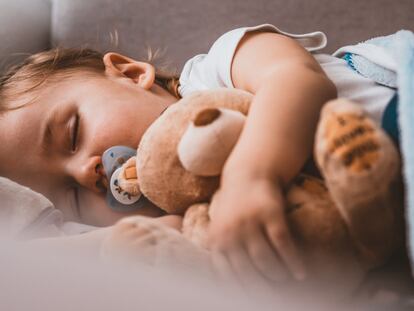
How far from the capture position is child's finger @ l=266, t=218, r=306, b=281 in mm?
347

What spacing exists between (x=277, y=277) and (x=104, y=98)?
405 mm

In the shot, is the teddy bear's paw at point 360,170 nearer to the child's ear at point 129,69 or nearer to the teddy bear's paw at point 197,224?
the teddy bear's paw at point 197,224

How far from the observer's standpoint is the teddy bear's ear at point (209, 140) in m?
0.40

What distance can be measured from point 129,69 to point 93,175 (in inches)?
10.9

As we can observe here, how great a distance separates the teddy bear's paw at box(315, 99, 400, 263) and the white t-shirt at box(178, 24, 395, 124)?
14 cm

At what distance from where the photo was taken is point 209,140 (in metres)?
0.39

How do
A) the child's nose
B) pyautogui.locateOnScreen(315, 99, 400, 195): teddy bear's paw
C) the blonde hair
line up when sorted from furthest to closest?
1. the blonde hair
2. the child's nose
3. pyautogui.locateOnScreen(315, 99, 400, 195): teddy bear's paw

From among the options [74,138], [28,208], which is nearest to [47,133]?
[74,138]

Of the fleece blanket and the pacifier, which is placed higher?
the fleece blanket

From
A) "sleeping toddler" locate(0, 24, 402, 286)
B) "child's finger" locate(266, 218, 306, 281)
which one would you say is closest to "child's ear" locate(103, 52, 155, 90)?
"sleeping toddler" locate(0, 24, 402, 286)

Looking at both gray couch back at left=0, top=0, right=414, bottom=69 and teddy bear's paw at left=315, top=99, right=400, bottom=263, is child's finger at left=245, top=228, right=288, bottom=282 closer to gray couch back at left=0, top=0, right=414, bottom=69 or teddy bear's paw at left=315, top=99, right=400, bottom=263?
teddy bear's paw at left=315, top=99, right=400, bottom=263

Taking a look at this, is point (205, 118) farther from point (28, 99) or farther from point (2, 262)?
point (28, 99)

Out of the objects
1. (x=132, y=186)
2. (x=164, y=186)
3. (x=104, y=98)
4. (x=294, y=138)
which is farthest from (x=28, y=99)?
(x=294, y=138)

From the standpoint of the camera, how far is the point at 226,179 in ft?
1.29
